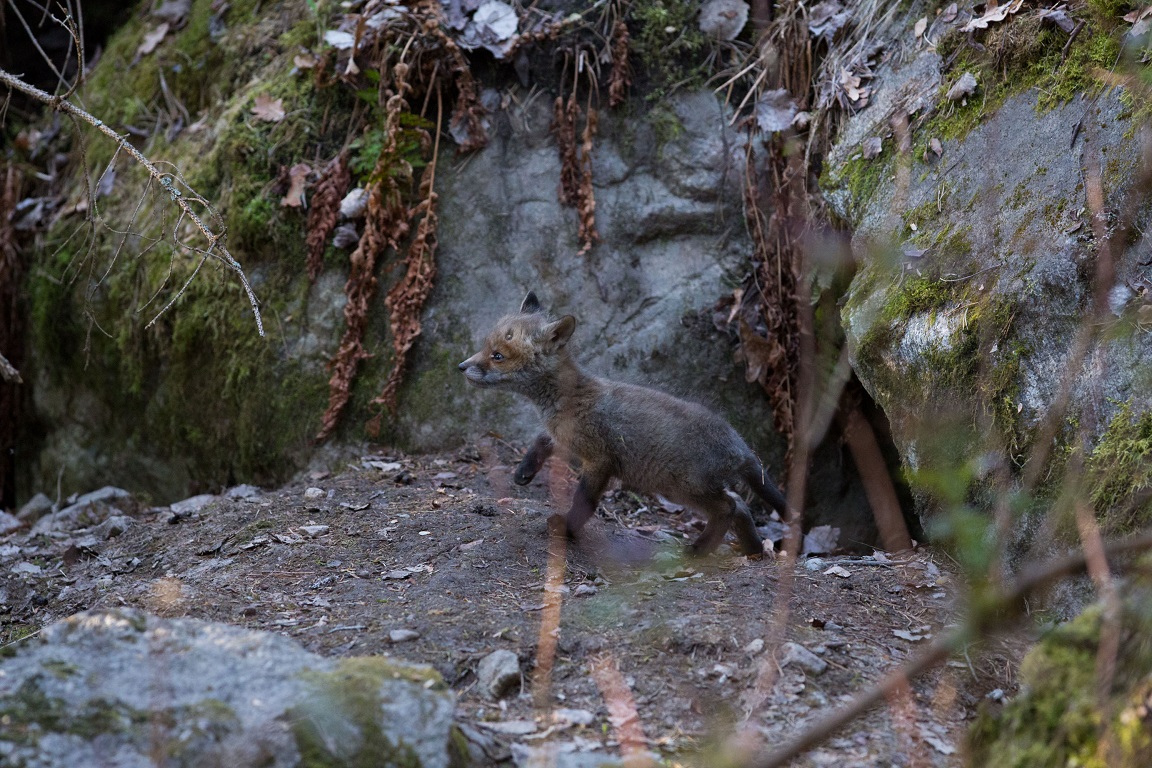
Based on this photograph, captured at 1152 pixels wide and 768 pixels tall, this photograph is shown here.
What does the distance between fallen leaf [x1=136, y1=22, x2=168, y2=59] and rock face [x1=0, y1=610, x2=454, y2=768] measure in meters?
7.99

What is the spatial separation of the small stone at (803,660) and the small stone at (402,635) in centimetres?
160

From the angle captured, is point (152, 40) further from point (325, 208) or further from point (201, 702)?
point (201, 702)

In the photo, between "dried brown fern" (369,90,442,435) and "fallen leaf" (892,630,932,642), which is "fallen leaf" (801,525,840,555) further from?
"dried brown fern" (369,90,442,435)

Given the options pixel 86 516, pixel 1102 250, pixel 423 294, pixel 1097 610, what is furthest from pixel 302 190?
pixel 1097 610

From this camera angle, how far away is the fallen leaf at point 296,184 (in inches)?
307

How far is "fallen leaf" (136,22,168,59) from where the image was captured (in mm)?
9500

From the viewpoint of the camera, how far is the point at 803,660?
13.3 feet

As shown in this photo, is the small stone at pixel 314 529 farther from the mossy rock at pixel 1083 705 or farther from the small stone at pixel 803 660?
the mossy rock at pixel 1083 705

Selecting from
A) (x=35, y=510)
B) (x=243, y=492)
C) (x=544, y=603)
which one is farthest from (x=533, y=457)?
(x=35, y=510)

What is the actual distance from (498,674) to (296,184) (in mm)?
5263

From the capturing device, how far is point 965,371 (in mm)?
5035

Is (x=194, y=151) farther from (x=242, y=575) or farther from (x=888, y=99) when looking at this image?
(x=888, y=99)

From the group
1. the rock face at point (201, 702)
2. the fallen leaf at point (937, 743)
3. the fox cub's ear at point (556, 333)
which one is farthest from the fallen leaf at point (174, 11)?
the fallen leaf at point (937, 743)

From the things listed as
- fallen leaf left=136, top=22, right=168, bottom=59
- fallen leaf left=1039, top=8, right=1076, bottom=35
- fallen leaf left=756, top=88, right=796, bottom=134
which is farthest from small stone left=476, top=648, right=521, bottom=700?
fallen leaf left=136, top=22, right=168, bottom=59
